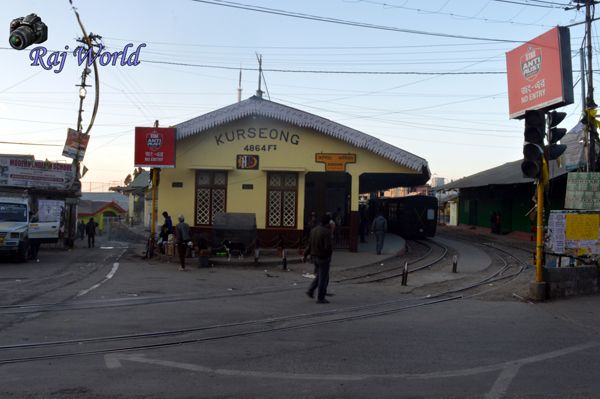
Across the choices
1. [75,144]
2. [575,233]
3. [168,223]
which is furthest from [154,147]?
[575,233]

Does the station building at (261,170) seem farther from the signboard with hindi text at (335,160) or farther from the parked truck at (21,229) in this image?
the parked truck at (21,229)

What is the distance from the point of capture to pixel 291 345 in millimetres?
7660

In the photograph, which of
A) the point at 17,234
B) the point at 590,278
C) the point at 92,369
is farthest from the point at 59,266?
the point at 590,278

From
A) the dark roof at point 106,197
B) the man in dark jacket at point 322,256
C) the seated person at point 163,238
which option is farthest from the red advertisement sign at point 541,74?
the dark roof at point 106,197

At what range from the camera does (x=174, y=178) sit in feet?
75.9

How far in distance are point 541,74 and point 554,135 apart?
165 cm

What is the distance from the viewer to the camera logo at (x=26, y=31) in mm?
9148

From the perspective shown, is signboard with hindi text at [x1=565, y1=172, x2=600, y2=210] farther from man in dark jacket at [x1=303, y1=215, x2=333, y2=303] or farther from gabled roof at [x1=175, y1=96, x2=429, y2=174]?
man in dark jacket at [x1=303, y1=215, x2=333, y2=303]

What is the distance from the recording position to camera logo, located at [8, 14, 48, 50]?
9148 mm

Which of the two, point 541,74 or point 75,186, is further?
point 75,186

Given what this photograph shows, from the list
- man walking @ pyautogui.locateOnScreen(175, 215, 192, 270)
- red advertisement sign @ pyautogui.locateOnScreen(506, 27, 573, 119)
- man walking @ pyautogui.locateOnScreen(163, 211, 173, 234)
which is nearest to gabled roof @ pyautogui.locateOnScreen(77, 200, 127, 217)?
man walking @ pyautogui.locateOnScreen(163, 211, 173, 234)

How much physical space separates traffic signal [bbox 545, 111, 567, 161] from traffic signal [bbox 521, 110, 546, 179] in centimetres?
28

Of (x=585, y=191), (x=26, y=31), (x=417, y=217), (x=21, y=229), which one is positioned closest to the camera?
(x=26, y=31)

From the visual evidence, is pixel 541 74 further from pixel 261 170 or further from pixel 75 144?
pixel 75 144
